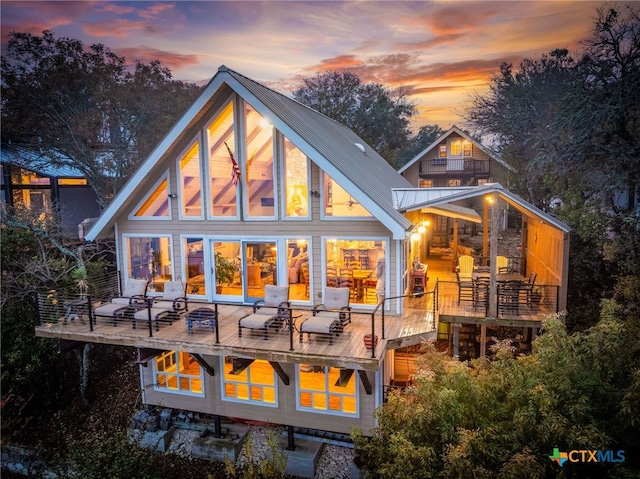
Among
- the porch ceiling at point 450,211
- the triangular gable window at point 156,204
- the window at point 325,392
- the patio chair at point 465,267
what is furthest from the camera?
the porch ceiling at point 450,211

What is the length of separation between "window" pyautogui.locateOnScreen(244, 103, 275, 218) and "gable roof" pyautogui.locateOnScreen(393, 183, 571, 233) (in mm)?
3701

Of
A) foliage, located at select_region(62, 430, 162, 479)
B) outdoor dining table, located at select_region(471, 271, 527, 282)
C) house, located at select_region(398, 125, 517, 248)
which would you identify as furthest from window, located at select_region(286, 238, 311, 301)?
house, located at select_region(398, 125, 517, 248)

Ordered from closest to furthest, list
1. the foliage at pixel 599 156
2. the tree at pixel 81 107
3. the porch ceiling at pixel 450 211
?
the foliage at pixel 599 156
the porch ceiling at pixel 450 211
the tree at pixel 81 107

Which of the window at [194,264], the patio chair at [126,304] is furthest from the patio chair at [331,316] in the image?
the patio chair at [126,304]

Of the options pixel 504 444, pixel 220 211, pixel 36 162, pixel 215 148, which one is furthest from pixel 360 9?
pixel 36 162

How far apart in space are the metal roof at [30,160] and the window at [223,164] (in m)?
13.9

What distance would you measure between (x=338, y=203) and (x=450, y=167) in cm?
1964

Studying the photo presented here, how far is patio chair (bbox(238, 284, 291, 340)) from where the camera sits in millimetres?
9370

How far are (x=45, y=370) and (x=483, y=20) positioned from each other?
69.8ft

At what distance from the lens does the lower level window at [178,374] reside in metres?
12.0

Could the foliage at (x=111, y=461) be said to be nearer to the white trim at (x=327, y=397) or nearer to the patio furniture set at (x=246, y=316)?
the patio furniture set at (x=246, y=316)

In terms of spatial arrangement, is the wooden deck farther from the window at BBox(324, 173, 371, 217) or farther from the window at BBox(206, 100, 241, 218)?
the window at BBox(206, 100, 241, 218)

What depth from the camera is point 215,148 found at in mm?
11664

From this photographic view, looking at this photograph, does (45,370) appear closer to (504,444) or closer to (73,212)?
(73,212)
